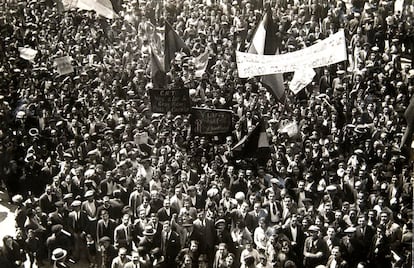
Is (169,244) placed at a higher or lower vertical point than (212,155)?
lower

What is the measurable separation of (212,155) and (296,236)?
4.18m

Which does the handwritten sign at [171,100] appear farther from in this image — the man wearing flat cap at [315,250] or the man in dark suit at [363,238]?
the man in dark suit at [363,238]

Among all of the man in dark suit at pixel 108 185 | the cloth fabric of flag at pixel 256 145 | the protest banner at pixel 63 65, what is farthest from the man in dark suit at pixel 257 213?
the protest banner at pixel 63 65

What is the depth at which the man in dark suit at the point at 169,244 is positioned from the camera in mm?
11750

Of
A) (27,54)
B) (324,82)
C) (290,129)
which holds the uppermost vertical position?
(27,54)

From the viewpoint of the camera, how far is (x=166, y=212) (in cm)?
1253

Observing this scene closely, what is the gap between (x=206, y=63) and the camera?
19297mm

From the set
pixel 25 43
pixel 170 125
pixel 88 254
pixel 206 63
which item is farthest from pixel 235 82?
pixel 25 43

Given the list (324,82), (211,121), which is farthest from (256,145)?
(324,82)

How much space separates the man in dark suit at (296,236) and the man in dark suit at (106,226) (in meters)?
3.06

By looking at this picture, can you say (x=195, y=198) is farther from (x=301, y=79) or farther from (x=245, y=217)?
(x=301, y=79)

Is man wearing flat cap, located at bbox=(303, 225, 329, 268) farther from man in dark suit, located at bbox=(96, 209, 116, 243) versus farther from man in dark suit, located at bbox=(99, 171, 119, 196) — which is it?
man in dark suit, located at bbox=(99, 171, 119, 196)

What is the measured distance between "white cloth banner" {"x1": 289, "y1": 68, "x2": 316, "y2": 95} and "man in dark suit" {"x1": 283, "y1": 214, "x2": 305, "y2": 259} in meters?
5.02

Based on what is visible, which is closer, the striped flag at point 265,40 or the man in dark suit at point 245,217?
the man in dark suit at point 245,217
